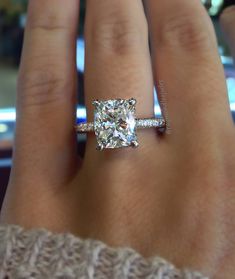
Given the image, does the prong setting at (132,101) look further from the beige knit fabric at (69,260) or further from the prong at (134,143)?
the beige knit fabric at (69,260)

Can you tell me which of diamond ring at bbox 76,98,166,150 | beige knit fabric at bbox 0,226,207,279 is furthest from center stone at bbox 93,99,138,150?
beige knit fabric at bbox 0,226,207,279

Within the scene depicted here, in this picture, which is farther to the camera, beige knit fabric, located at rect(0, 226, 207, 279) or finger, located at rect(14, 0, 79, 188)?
finger, located at rect(14, 0, 79, 188)

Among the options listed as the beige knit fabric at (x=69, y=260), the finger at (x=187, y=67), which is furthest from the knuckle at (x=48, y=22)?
the beige knit fabric at (x=69, y=260)

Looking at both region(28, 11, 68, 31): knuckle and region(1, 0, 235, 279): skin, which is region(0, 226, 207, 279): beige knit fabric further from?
region(28, 11, 68, 31): knuckle

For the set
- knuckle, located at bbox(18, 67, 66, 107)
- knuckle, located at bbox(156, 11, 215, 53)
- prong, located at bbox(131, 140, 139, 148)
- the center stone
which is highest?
knuckle, located at bbox(156, 11, 215, 53)

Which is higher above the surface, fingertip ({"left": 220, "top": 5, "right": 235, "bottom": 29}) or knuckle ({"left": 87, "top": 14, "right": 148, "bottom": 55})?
fingertip ({"left": 220, "top": 5, "right": 235, "bottom": 29})

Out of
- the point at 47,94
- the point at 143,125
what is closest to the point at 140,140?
the point at 143,125
